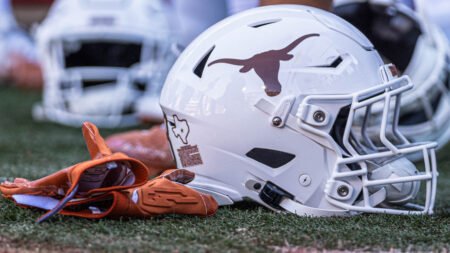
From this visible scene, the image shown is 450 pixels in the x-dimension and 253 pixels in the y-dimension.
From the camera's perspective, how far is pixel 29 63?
21.0 ft

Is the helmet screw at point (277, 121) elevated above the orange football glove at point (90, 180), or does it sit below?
above

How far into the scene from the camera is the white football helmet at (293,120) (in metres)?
1.84

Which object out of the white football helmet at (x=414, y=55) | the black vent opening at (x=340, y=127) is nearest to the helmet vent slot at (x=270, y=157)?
the black vent opening at (x=340, y=127)

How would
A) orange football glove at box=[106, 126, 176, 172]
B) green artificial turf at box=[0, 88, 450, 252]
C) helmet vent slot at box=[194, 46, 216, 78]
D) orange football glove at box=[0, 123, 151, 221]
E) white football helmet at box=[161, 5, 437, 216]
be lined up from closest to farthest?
green artificial turf at box=[0, 88, 450, 252], orange football glove at box=[0, 123, 151, 221], white football helmet at box=[161, 5, 437, 216], helmet vent slot at box=[194, 46, 216, 78], orange football glove at box=[106, 126, 176, 172]

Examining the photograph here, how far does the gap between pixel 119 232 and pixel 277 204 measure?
43 centimetres

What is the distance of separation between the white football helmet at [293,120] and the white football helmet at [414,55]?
1195 mm

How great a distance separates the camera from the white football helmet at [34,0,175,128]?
4.10 metres

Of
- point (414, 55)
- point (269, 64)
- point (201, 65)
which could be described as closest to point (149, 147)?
point (201, 65)

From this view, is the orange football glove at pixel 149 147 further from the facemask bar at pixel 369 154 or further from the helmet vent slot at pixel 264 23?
the facemask bar at pixel 369 154

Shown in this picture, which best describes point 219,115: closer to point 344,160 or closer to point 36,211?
point 344,160

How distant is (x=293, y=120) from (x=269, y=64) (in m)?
0.14

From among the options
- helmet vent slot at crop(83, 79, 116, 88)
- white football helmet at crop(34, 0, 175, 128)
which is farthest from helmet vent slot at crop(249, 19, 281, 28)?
helmet vent slot at crop(83, 79, 116, 88)

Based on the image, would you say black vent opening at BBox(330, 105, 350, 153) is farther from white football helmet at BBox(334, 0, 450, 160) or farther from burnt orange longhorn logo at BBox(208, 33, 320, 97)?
white football helmet at BBox(334, 0, 450, 160)

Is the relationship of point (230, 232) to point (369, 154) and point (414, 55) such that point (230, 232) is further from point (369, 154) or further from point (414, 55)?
point (414, 55)
